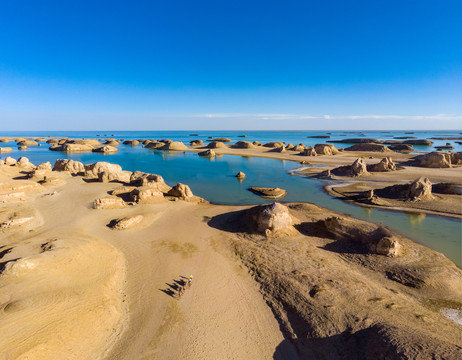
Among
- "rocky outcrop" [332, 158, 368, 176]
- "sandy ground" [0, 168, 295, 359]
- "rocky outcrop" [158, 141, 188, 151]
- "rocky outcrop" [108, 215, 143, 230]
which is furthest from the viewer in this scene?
"rocky outcrop" [158, 141, 188, 151]

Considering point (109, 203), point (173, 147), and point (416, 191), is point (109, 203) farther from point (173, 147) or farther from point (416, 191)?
point (173, 147)

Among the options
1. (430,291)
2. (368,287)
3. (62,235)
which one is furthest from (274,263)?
(62,235)

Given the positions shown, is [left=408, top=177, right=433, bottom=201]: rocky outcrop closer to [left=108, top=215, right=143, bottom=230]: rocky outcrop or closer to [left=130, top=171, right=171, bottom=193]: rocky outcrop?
[left=130, top=171, right=171, bottom=193]: rocky outcrop

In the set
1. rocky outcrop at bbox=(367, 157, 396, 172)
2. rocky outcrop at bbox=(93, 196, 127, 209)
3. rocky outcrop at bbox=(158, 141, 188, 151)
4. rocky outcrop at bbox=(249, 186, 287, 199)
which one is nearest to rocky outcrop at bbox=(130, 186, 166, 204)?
rocky outcrop at bbox=(93, 196, 127, 209)

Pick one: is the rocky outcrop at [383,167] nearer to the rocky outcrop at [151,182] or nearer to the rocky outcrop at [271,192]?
the rocky outcrop at [271,192]

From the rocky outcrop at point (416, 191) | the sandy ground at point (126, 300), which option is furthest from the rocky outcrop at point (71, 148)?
the rocky outcrop at point (416, 191)

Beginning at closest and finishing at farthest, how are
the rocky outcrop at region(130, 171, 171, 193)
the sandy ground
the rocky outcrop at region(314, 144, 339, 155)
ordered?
the sandy ground → the rocky outcrop at region(130, 171, 171, 193) → the rocky outcrop at region(314, 144, 339, 155)
